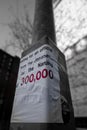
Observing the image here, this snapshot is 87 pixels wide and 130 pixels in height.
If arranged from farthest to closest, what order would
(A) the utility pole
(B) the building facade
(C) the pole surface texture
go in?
(B) the building facade → (C) the pole surface texture → (A) the utility pole

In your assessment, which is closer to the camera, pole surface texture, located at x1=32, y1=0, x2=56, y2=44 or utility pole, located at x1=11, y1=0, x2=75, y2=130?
utility pole, located at x1=11, y1=0, x2=75, y2=130

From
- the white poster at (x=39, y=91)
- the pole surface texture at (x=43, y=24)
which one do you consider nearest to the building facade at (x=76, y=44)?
the pole surface texture at (x=43, y=24)

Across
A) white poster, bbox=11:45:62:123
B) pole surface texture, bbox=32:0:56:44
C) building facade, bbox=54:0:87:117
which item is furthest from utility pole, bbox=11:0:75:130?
building facade, bbox=54:0:87:117

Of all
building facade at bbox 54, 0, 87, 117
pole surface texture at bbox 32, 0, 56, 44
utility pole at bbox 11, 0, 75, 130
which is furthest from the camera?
building facade at bbox 54, 0, 87, 117

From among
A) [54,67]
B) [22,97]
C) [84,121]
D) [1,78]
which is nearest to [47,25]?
[54,67]

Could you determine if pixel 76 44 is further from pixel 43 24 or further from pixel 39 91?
pixel 39 91

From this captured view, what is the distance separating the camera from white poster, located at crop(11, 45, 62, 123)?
83 cm

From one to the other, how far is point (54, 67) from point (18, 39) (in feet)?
15.6

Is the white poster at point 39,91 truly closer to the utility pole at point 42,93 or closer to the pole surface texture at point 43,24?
the utility pole at point 42,93

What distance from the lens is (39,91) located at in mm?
918

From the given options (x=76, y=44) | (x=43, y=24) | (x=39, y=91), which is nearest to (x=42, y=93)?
(x=39, y=91)

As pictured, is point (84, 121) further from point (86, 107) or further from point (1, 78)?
point (1, 78)

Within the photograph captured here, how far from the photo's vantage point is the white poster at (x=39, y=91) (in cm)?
83

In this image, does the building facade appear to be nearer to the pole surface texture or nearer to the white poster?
the pole surface texture
